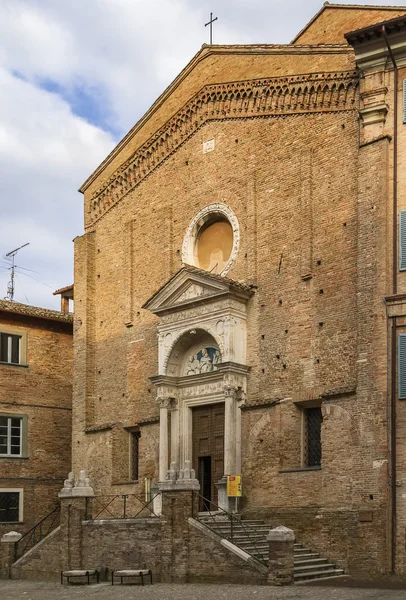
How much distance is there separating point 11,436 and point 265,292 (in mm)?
11825

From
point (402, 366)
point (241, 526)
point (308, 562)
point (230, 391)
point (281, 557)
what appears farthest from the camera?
point (230, 391)

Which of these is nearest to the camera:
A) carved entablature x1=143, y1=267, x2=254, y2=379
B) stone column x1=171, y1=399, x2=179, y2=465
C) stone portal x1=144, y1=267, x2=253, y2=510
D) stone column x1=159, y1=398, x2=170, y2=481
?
stone portal x1=144, y1=267, x2=253, y2=510

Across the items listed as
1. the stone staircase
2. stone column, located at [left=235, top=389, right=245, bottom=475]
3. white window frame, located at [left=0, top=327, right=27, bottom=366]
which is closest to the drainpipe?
the stone staircase

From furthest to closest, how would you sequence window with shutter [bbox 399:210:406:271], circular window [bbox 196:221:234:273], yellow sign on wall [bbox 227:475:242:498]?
circular window [bbox 196:221:234:273] < yellow sign on wall [bbox 227:475:242:498] < window with shutter [bbox 399:210:406:271]

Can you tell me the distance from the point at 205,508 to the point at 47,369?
10491mm

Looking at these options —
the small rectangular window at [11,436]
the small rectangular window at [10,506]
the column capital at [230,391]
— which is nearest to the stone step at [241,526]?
the column capital at [230,391]

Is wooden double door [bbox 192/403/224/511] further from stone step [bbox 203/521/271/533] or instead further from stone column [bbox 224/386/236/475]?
stone step [bbox 203/521/271/533]

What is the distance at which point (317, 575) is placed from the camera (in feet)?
62.6

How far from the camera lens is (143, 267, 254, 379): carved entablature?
23.6m

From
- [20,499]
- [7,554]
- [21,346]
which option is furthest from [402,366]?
[21,346]

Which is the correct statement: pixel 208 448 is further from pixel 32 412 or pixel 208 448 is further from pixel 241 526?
pixel 32 412

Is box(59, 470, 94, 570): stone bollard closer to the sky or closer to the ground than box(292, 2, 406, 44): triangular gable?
closer to the ground

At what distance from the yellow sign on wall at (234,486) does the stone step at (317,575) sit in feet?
11.8

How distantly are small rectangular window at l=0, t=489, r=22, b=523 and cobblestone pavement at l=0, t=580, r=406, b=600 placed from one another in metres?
6.83
